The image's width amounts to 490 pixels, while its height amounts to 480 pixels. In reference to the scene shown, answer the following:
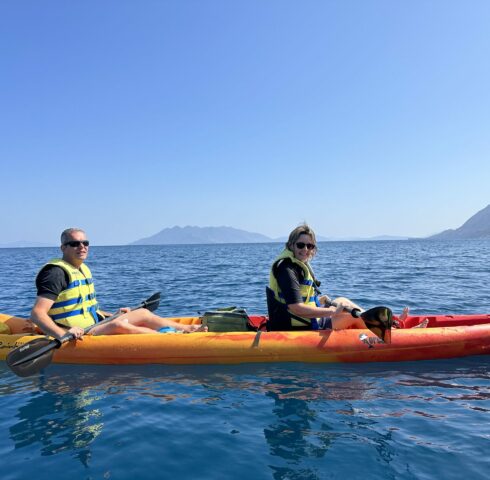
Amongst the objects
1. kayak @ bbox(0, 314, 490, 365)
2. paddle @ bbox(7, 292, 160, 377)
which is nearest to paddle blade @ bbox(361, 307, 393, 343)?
kayak @ bbox(0, 314, 490, 365)

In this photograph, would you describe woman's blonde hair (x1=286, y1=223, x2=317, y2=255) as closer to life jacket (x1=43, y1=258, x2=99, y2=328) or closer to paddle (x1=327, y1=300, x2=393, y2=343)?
paddle (x1=327, y1=300, x2=393, y2=343)

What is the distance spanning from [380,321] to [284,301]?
4.23 ft

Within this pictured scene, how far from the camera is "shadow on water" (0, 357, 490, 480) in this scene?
3732 mm

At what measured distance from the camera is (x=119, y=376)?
570 centimetres

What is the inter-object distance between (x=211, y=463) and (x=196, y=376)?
→ 2242mm

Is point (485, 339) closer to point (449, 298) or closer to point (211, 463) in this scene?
point (211, 463)

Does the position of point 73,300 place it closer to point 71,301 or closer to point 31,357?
point 71,301

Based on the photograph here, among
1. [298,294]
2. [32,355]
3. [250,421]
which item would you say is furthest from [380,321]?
[32,355]

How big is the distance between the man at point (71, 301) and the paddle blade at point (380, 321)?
247 cm

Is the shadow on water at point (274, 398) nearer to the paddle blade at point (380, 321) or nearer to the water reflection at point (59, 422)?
the water reflection at point (59, 422)

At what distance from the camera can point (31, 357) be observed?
5.34m

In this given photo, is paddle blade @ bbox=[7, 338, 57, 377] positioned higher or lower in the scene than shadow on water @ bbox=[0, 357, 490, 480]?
higher

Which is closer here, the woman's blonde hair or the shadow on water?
the shadow on water

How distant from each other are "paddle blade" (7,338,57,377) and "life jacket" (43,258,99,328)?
43 cm
